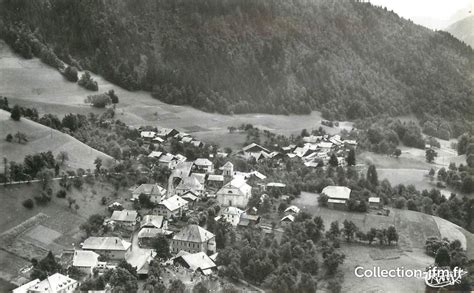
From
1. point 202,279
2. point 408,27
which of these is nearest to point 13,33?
point 202,279

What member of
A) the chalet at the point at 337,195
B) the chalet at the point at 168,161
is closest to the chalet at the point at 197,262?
the chalet at the point at 337,195

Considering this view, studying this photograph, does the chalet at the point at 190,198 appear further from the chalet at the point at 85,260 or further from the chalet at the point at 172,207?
the chalet at the point at 85,260

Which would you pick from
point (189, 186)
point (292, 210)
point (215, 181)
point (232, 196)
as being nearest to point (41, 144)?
point (189, 186)

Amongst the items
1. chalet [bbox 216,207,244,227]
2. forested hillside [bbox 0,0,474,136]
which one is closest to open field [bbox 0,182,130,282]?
chalet [bbox 216,207,244,227]

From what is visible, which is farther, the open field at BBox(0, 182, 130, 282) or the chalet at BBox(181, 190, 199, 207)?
the chalet at BBox(181, 190, 199, 207)

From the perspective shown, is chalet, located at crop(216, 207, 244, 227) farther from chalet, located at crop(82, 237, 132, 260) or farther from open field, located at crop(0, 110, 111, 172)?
open field, located at crop(0, 110, 111, 172)

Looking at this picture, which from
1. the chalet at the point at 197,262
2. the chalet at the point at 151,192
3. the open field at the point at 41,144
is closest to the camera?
the chalet at the point at 197,262

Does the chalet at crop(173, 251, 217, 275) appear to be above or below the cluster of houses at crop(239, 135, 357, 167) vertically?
below
